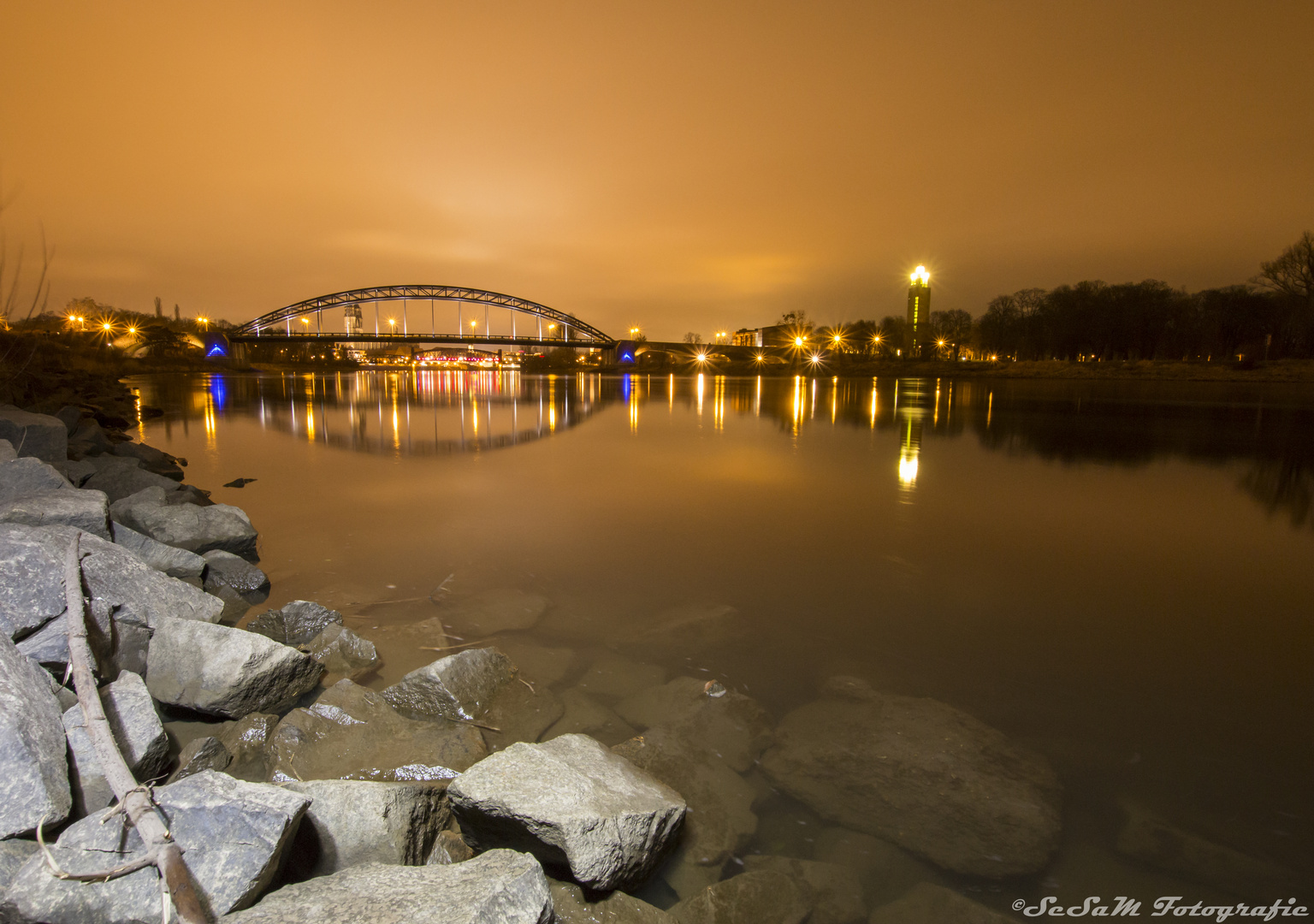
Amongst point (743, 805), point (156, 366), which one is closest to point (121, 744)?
point (743, 805)

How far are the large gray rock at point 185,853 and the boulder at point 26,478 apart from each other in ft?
18.8

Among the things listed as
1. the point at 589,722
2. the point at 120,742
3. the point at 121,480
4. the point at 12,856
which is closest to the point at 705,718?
the point at 589,722

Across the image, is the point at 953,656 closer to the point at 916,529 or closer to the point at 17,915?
the point at 916,529

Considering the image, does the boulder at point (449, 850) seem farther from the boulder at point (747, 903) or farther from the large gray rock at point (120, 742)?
the large gray rock at point (120, 742)

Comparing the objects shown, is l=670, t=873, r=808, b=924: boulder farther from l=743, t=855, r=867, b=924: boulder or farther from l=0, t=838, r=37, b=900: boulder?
l=0, t=838, r=37, b=900: boulder

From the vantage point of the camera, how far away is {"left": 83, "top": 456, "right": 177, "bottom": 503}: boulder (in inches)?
401

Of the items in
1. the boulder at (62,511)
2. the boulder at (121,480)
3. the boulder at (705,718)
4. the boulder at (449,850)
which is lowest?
the boulder at (705,718)

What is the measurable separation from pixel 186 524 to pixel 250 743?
5811mm

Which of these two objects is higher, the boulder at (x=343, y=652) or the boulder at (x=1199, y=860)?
the boulder at (x=343, y=652)

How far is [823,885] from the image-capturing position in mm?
3605

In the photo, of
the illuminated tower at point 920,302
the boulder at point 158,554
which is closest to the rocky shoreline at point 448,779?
the boulder at point 158,554

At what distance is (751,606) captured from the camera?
754 centimetres

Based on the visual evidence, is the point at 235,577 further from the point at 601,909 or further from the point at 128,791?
the point at 601,909

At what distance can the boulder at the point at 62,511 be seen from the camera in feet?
18.7
